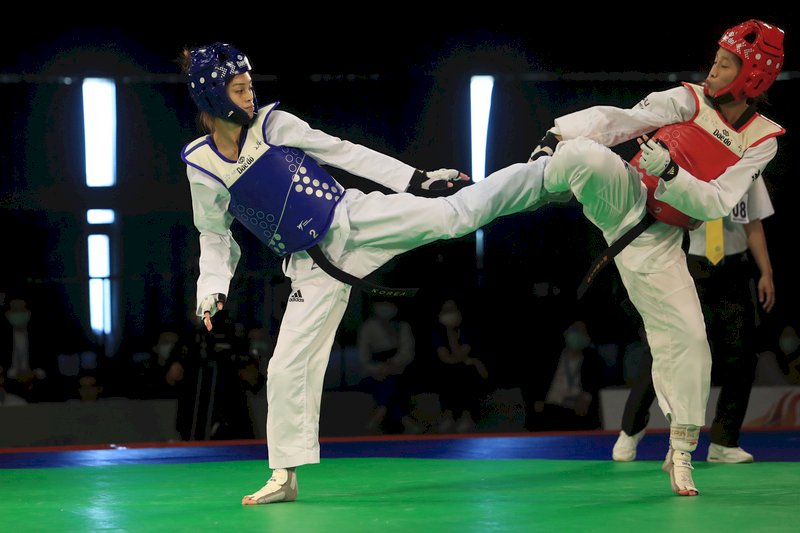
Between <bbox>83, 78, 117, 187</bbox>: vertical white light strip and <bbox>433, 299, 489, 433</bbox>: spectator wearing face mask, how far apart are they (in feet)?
10.0

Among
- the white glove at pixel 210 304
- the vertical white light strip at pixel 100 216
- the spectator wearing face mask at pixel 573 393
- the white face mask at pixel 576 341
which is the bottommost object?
the spectator wearing face mask at pixel 573 393

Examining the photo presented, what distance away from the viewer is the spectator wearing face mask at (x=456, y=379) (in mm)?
8016

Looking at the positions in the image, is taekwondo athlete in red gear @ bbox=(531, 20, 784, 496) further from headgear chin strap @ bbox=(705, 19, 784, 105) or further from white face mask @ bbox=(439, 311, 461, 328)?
white face mask @ bbox=(439, 311, 461, 328)

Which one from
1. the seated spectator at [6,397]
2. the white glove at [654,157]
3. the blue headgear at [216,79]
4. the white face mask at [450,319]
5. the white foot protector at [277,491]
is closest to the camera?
the white glove at [654,157]

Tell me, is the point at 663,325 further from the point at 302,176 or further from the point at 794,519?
the point at 302,176

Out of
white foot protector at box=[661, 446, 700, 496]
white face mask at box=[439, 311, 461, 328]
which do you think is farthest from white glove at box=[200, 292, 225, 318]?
white face mask at box=[439, 311, 461, 328]

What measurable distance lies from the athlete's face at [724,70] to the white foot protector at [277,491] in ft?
7.51

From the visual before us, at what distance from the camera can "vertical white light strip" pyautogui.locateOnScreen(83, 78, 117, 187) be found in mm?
9242

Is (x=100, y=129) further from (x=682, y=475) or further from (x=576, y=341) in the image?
(x=682, y=475)

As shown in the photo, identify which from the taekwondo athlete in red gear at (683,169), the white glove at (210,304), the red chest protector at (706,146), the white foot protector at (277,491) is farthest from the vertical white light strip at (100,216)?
the red chest protector at (706,146)

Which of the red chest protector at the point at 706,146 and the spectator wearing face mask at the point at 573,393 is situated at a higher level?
the red chest protector at the point at 706,146

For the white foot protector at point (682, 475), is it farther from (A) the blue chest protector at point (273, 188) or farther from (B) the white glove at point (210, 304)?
(B) the white glove at point (210, 304)

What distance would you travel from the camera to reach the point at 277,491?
435 centimetres

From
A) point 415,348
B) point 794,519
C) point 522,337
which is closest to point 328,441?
point 415,348
